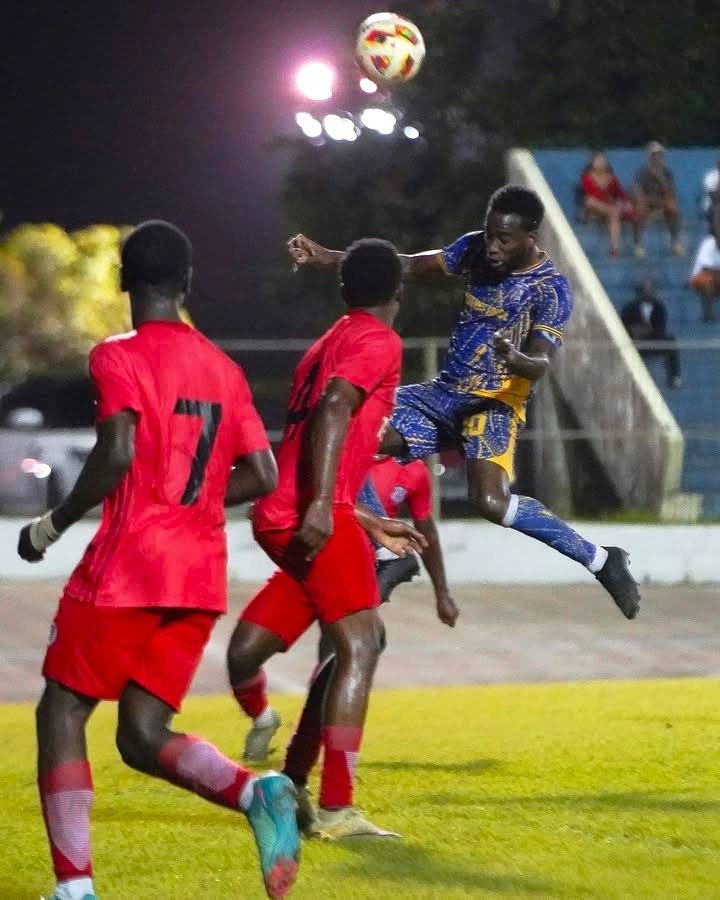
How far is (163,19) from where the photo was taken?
49.5 metres

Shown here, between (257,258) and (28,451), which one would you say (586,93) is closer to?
(28,451)

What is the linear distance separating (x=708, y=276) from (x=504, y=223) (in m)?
14.3

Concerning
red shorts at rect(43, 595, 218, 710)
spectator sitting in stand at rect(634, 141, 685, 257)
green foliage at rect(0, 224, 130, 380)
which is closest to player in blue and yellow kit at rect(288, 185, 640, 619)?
red shorts at rect(43, 595, 218, 710)

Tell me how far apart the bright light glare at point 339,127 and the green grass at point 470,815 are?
7049mm

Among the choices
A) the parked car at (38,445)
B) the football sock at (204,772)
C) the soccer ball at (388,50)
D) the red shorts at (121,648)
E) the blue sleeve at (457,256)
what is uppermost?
the soccer ball at (388,50)

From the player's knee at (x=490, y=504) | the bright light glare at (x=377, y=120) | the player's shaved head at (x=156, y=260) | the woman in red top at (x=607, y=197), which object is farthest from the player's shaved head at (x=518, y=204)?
the woman in red top at (x=607, y=197)

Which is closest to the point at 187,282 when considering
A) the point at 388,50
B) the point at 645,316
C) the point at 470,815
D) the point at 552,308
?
the point at 470,815

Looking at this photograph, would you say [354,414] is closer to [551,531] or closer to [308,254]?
[308,254]

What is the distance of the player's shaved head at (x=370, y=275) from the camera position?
Result: 6.46 meters

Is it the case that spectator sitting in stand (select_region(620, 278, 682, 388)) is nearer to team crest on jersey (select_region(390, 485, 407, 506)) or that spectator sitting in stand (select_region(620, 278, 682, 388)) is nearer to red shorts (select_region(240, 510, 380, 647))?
team crest on jersey (select_region(390, 485, 407, 506))

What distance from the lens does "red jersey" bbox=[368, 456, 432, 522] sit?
910cm

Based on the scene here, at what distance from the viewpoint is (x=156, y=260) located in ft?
17.2

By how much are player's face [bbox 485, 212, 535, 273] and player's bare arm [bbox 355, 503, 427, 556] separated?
89.6 inches

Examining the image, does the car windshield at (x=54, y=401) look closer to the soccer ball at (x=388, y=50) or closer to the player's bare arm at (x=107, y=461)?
the soccer ball at (x=388, y=50)
